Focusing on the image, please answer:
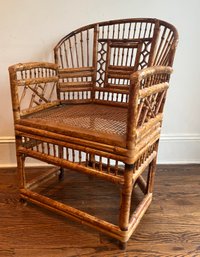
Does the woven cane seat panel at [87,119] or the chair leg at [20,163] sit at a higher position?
the woven cane seat panel at [87,119]

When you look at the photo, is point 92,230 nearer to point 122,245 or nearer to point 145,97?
point 122,245

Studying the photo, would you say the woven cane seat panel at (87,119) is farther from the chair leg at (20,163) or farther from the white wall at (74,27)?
the white wall at (74,27)

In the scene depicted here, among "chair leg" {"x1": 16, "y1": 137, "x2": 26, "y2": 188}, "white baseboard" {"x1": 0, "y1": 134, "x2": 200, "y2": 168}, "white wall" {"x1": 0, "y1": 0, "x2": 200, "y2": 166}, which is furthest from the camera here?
"white baseboard" {"x1": 0, "y1": 134, "x2": 200, "y2": 168}

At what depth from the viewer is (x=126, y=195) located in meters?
0.86

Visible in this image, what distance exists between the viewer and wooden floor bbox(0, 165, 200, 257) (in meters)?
0.94

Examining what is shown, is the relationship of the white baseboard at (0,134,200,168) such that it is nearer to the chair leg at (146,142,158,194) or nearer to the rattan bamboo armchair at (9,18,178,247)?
the rattan bamboo armchair at (9,18,178,247)

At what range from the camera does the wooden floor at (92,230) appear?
0.94 metres

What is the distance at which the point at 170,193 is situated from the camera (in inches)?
51.2

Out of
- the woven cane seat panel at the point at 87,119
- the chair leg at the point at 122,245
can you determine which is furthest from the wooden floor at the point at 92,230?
the woven cane seat panel at the point at 87,119

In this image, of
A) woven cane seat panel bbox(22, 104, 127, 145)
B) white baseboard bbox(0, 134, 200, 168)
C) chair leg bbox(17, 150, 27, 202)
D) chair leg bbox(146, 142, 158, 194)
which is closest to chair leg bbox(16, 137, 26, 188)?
chair leg bbox(17, 150, 27, 202)

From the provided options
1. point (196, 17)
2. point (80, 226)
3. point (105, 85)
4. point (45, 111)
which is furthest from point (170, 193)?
point (196, 17)

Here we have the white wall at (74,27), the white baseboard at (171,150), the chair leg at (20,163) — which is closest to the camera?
the chair leg at (20,163)

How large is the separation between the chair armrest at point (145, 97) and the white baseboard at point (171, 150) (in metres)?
0.58

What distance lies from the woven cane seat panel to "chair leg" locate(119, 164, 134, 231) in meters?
0.12
